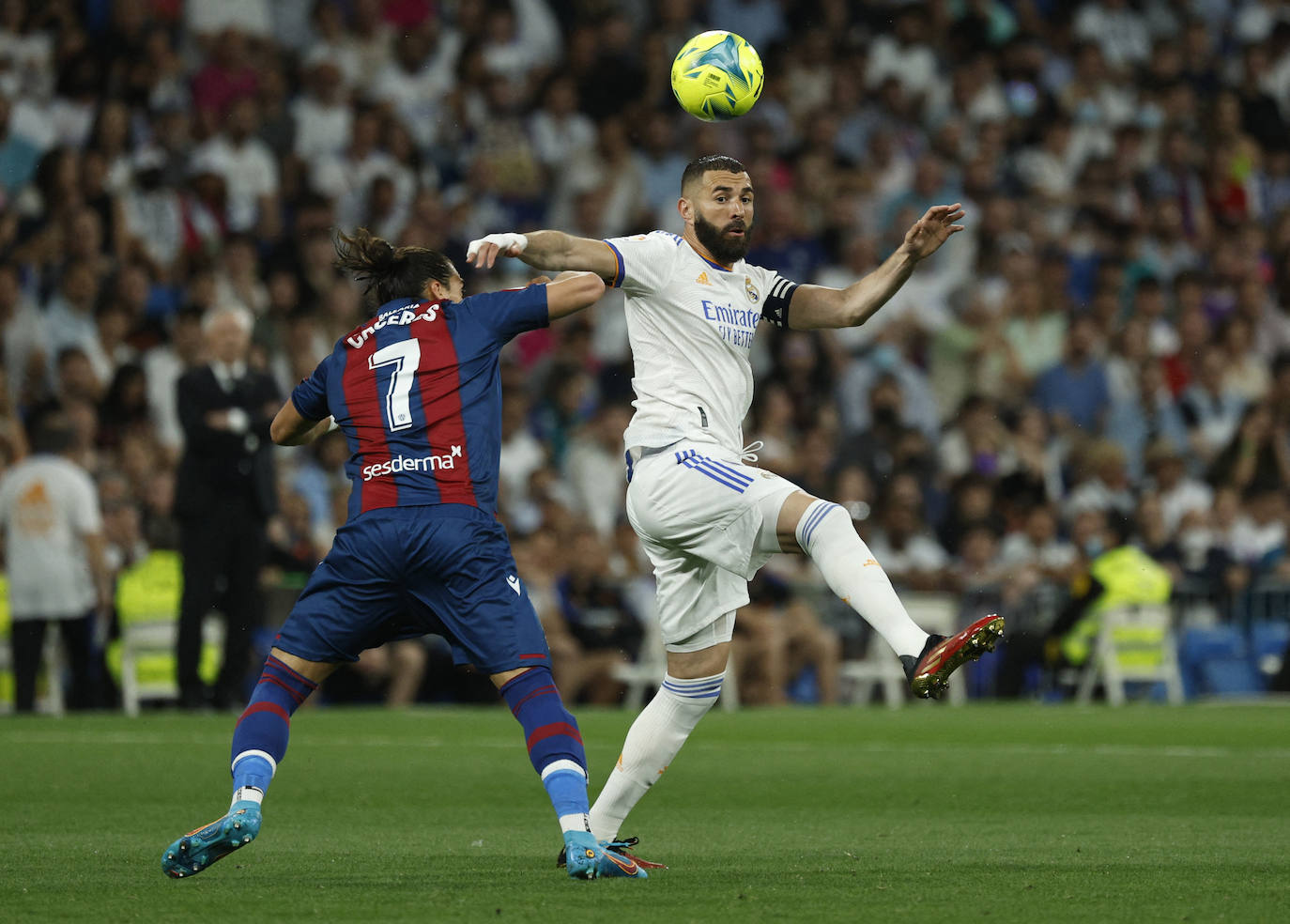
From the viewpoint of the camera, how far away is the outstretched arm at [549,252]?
243 inches

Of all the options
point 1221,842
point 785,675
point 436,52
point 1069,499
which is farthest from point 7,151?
point 1221,842

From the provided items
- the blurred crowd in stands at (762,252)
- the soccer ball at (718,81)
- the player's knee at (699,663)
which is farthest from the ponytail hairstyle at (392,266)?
the blurred crowd in stands at (762,252)

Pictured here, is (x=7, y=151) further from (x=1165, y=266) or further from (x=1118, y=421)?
(x=1165, y=266)

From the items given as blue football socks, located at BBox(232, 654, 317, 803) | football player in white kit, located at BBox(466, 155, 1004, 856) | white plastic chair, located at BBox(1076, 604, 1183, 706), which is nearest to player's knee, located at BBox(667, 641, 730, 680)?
football player in white kit, located at BBox(466, 155, 1004, 856)

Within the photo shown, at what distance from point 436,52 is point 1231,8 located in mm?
10196

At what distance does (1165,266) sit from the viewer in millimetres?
20984

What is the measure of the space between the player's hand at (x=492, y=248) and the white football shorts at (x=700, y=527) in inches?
37.4

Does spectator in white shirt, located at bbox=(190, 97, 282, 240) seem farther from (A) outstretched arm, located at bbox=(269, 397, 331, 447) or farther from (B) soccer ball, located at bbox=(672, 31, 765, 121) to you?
(A) outstretched arm, located at bbox=(269, 397, 331, 447)

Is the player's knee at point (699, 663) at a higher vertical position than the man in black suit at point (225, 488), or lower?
lower

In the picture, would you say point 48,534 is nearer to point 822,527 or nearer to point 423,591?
point 423,591

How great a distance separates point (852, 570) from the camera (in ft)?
21.0

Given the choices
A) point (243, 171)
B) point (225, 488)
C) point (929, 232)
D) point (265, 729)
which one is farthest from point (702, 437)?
point (243, 171)

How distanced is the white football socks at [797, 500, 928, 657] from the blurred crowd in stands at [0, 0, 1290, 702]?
9179 mm

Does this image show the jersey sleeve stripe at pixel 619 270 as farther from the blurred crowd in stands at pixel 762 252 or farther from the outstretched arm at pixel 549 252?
the blurred crowd in stands at pixel 762 252
